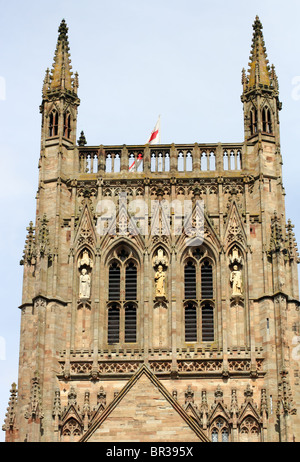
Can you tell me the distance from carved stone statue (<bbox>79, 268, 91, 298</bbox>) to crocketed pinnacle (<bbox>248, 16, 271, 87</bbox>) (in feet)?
31.9

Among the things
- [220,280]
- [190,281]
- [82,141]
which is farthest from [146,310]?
[82,141]

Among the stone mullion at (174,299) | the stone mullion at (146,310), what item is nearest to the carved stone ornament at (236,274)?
the stone mullion at (174,299)

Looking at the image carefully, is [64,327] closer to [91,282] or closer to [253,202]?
[91,282]

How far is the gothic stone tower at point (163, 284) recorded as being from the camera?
183 ft

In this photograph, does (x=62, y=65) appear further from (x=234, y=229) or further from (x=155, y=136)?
(x=234, y=229)

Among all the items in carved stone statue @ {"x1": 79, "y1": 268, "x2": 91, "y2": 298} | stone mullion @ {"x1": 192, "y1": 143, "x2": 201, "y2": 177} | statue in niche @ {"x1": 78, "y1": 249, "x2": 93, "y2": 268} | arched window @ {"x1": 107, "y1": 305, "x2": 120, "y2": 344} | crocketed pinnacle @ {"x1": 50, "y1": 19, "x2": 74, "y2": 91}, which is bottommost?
arched window @ {"x1": 107, "y1": 305, "x2": 120, "y2": 344}

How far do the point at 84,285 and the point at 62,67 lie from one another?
928 cm

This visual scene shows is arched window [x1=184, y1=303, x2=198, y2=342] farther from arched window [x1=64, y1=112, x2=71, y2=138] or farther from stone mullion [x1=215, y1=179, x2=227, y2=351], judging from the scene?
arched window [x1=64, y1=112, x2=71, y2=138]

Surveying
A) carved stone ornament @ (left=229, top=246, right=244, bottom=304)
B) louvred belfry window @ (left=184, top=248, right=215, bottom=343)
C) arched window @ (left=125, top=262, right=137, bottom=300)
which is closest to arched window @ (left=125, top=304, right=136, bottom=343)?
arched window @ (left=125, top=262, right=137, bottom=300)

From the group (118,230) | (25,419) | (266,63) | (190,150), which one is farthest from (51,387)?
(266,63)

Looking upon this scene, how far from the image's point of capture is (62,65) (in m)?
63.2

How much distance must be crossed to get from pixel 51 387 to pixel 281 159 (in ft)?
39.2
